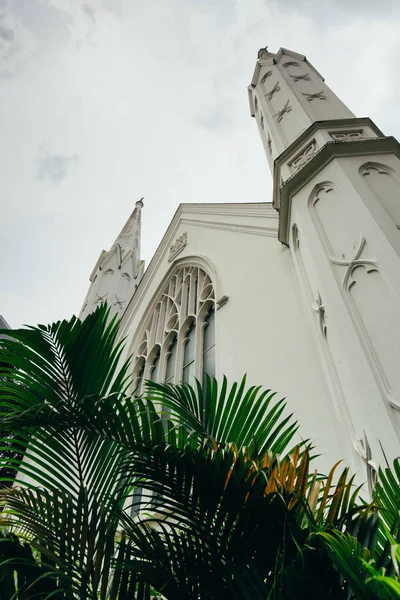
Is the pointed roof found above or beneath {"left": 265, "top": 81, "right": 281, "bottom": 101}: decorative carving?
above

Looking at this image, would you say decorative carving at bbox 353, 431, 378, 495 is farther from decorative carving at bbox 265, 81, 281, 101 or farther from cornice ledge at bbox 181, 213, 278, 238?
decorative carving at bbox 265, 81, 281, 101

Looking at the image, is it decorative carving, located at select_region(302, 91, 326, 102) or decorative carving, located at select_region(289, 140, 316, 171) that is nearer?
decorative carving, located at select_region(289, 140, 316, 171)

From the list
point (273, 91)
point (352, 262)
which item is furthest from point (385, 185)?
point (273, 91)

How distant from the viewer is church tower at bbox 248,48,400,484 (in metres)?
2.50

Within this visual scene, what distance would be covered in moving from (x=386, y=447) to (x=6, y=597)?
6.44ft

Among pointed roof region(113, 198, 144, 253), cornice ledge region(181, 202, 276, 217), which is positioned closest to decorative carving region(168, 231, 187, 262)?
cornice ledge region(181, 202, 276, 217)

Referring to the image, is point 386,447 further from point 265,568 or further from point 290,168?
point 290,168

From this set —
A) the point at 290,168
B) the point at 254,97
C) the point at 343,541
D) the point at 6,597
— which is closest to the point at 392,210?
the point at 290,168

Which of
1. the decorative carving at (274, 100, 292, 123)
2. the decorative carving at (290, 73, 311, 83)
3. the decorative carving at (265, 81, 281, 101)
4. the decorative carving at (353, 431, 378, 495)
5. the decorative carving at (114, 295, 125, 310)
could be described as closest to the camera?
the decorative carving at (353, 431, 378, 495)

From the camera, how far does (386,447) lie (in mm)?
2262

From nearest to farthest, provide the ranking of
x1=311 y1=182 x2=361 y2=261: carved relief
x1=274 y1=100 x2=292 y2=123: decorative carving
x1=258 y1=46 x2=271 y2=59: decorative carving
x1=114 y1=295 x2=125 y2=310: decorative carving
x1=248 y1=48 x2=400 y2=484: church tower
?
x1=248 y1=48 x2=400 y2=484: church tower < x1=311 y1=182 x2=361 y2=261: carved relief < x1=274 y1=100 x2=292 y2=123: decorative carving < x1=258 y1=46 x2=271 y2=59: decorative carving < x1=114 y1=295 x2=125 y2=310: decorative carving

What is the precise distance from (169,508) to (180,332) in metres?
6.00

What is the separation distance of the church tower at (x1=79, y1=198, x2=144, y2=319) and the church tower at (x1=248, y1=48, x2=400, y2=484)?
932 cm

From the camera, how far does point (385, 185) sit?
3.76 m
